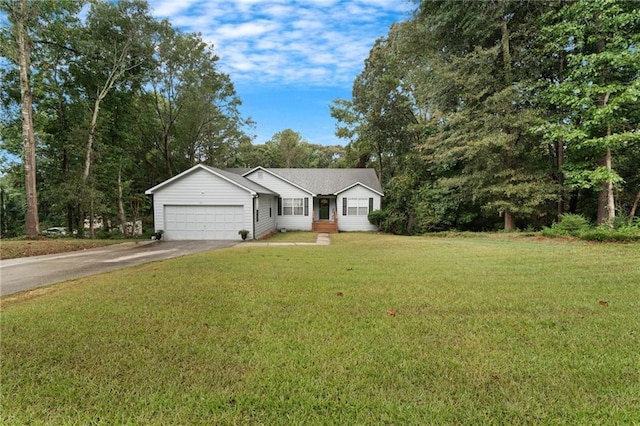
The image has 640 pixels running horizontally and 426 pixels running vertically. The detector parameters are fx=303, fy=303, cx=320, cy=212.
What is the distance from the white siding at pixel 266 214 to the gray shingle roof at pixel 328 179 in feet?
10.3

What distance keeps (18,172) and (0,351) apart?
69.7 ft

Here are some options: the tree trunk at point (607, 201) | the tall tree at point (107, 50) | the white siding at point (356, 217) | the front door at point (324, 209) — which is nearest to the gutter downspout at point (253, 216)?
the white siding at point (356, 217)

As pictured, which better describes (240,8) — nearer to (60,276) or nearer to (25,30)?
(60,276)

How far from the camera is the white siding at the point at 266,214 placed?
58.9 ft

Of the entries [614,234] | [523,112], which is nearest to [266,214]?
[523,112]

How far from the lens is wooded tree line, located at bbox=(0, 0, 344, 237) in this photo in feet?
50.8

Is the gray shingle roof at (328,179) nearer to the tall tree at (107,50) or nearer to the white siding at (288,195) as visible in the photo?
the white siding at (288,195)

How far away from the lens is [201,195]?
1648 centimetres

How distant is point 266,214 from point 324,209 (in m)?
6.40

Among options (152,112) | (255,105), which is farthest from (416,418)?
(255,105)

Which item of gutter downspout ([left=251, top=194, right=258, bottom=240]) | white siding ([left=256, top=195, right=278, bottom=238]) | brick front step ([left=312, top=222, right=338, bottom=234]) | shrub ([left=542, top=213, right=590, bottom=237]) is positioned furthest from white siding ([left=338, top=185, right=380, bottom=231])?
shrub ([left=542, top=213, right=590, bottom=237])

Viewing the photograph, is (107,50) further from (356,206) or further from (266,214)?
(356,206)

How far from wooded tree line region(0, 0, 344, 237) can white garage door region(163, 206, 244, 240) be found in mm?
5148

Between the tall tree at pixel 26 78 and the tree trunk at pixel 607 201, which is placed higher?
the tall tree at pixel 26 78
